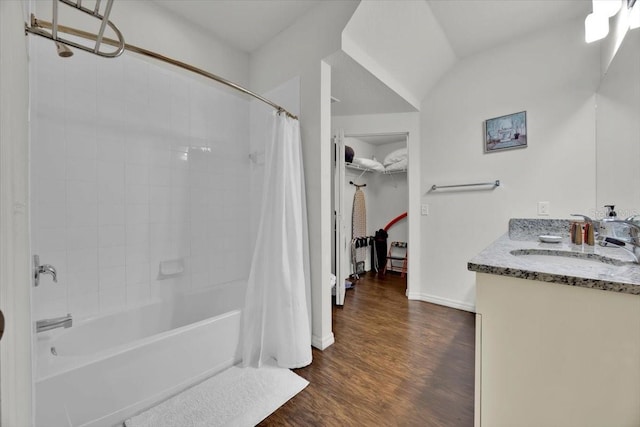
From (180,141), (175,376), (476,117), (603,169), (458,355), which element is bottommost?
(458,355)

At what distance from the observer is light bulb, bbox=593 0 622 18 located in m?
1.41

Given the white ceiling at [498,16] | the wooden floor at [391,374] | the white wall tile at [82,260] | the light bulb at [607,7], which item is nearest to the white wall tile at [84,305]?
the white wall tile at [82,260]

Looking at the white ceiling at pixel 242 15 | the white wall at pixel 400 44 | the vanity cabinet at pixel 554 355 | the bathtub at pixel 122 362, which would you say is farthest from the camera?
the white ceiling at pixel 242 15

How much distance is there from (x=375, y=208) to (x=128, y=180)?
362cm

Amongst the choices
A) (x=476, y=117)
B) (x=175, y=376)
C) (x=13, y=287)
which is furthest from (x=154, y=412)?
(x=476, y=117)

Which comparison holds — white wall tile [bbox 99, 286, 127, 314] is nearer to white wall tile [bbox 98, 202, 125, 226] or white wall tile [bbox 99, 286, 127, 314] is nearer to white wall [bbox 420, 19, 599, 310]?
white wall tile [bbox 98, 202, 125, 226]

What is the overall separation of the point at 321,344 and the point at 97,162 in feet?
6.61

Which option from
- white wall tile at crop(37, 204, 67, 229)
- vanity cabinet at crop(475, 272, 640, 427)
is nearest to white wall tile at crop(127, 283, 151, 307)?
white wall tile at crop(37, 204, 67, 229)

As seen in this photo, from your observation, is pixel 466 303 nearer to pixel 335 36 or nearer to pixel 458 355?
pixel 458 355

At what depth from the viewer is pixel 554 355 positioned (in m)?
0.77

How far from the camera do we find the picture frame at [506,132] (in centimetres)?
222

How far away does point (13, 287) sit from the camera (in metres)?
0.41

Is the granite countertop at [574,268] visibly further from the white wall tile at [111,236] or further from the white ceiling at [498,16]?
the white wall tile at [111,236]

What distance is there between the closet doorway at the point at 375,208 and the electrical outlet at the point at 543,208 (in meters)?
1.83
